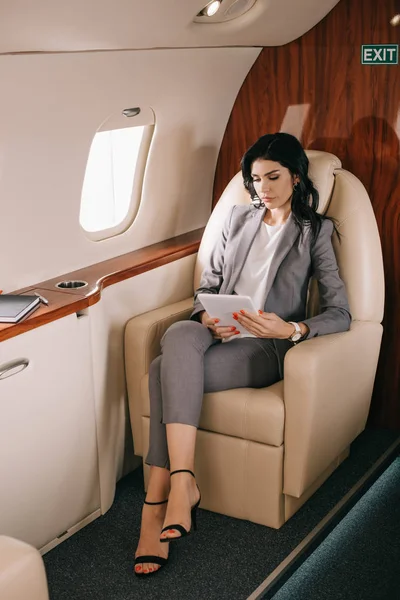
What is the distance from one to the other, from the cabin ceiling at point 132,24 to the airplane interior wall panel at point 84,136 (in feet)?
0.39

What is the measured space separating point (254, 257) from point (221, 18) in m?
0.93

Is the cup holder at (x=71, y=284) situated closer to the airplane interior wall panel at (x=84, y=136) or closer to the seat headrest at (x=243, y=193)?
the airplane interior wall panel at (x=84, y=136)

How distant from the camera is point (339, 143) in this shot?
361 cm

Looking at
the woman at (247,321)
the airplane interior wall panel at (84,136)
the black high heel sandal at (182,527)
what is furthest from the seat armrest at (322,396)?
the airplane interior wall panel at (84,136)

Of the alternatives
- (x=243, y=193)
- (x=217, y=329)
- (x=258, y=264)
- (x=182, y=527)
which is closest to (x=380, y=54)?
(x=243, y=193)

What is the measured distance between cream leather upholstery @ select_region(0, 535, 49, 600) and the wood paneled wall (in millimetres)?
2271

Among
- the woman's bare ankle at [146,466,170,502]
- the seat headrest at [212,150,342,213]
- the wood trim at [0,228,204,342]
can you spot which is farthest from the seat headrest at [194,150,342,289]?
the woman's bare ankle at [146,466,170,502]

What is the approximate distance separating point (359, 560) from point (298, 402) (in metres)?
0.60

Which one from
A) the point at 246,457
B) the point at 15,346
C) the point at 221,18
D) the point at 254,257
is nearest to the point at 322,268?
the point at 254,257

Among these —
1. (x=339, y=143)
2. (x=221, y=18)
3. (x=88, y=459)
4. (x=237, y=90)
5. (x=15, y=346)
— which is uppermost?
(x=221, y=18)

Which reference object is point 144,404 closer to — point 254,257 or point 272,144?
point 254,257

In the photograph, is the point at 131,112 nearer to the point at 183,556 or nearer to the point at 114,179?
the point at 114,179

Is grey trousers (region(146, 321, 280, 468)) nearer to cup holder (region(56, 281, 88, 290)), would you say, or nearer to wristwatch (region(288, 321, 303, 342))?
wristwatch (region(288, 321, 303, 342))

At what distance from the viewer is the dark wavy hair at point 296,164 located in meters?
3.13
